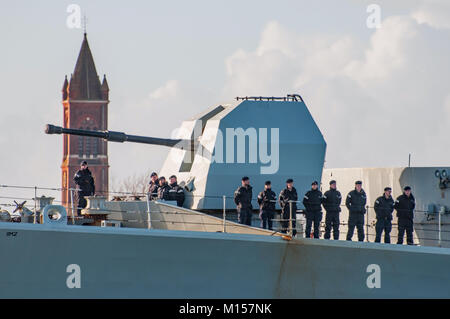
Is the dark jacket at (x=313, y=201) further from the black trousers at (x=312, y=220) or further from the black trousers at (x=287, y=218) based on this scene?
the black trousers at (x=287, y=218)

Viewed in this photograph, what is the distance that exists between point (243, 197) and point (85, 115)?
337 ft

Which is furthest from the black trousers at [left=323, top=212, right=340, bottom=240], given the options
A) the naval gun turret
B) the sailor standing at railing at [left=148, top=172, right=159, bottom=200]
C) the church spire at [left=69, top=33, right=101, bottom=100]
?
the church spire at [left=69, top=33, right=101, bottom=100]

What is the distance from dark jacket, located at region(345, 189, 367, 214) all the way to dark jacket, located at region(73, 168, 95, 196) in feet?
16.7

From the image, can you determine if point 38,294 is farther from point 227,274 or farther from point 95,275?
point 227,274

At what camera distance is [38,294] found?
2233 centimetres

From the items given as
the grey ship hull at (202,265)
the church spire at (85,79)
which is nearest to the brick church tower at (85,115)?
the church spire at (85,79)

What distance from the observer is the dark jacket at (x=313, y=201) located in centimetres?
2386

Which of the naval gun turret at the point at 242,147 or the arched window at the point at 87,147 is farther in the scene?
the arched window at the point at 87,147

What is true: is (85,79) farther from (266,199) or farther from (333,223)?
(333,223)

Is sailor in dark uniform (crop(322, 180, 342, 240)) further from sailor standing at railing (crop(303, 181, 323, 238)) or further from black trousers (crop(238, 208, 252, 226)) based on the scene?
black trousers (crop(238, 208, 252, 226))

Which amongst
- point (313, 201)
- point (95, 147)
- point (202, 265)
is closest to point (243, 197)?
point (313, 201)

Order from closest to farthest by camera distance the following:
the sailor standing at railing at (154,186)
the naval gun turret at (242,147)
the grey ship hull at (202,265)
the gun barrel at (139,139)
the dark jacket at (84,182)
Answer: the grey ship hull at (202,265) < the dark jacket at (84,182) < the naval gun turret at (242,147) < the sailor standing at railing at (154,186) < the gun barrel at (139,139)
